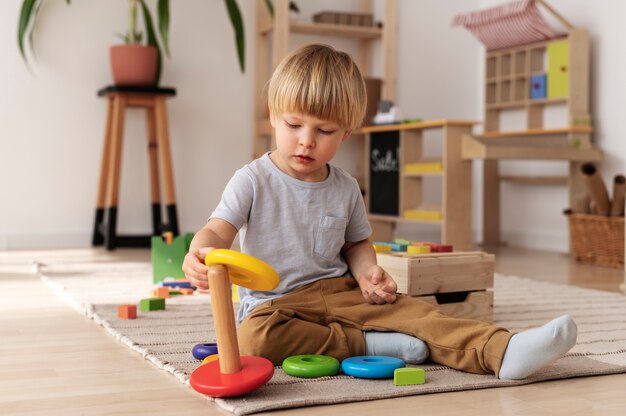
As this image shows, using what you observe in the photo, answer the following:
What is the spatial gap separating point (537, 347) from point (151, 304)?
881mm

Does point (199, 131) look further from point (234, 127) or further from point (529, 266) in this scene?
point (529, 266)

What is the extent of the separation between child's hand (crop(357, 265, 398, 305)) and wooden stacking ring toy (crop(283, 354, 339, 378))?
0.14 meters

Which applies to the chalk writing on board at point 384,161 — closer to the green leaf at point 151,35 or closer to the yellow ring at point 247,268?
the green leaf at point 151,35

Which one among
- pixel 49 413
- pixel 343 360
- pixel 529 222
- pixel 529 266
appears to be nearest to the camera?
pixel 49 413

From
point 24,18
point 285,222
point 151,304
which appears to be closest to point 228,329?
point 285,222

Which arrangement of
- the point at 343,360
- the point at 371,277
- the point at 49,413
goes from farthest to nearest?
the point at 371,277, the point at 343,360, the point at 49,413

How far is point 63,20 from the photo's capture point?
128 inches

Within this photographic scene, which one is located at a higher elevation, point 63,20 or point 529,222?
point 63,20

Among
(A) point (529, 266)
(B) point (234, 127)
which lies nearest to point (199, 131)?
(B) point (234, 127)

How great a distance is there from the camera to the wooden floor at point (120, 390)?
1005 millimetres

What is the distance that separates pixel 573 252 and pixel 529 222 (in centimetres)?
61

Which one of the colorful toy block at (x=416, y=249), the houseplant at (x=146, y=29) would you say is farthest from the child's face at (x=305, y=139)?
the houseplant at (x=146, y=29)

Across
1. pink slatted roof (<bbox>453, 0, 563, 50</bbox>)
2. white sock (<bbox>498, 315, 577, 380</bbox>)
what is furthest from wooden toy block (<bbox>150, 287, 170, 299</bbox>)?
pink slatted roof (<bbox>453, 0, 563, 50</bbox>)

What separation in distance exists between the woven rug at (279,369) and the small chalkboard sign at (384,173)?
88 cm
